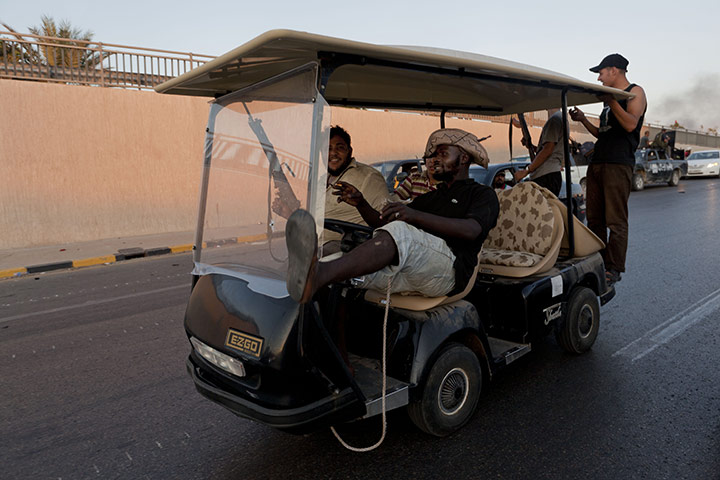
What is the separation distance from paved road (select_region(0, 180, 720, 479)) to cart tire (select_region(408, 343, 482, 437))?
105mm

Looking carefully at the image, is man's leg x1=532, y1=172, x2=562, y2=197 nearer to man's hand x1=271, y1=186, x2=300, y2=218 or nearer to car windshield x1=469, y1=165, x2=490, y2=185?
car windshield x1=469, y1=165, x2=490, y2=185

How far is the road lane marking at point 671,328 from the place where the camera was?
401 cm

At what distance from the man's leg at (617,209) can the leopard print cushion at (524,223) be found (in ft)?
3.09

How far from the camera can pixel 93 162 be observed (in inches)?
409

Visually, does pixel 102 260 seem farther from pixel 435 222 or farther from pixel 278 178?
pixel 435 222

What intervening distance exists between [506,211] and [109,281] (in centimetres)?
545

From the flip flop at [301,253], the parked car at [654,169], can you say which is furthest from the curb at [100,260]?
the parked car at [654,169]

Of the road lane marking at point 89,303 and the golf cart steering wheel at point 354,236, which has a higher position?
the golf cart steering wheel at point 354,236

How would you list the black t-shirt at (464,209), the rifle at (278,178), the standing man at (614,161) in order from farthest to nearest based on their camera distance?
1. the standing man at (614,161)
2. the black t-shirt at (464,209)
3. the rifle at (278,178)

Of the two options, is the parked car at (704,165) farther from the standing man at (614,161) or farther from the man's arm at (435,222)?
the man's arm at (435,222)

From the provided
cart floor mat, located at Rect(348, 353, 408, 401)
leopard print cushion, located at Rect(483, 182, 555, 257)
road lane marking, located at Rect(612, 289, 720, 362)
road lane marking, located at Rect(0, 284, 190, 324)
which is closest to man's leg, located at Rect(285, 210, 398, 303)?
cart floor mat, located at Rect(348, 353, 408, 401)

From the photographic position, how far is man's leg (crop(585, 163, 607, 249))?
15.2ft

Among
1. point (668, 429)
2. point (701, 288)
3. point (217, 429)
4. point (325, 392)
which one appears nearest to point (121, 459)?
point (217, 429)

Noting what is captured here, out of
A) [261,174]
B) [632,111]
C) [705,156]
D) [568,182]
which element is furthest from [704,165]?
[261,174]
